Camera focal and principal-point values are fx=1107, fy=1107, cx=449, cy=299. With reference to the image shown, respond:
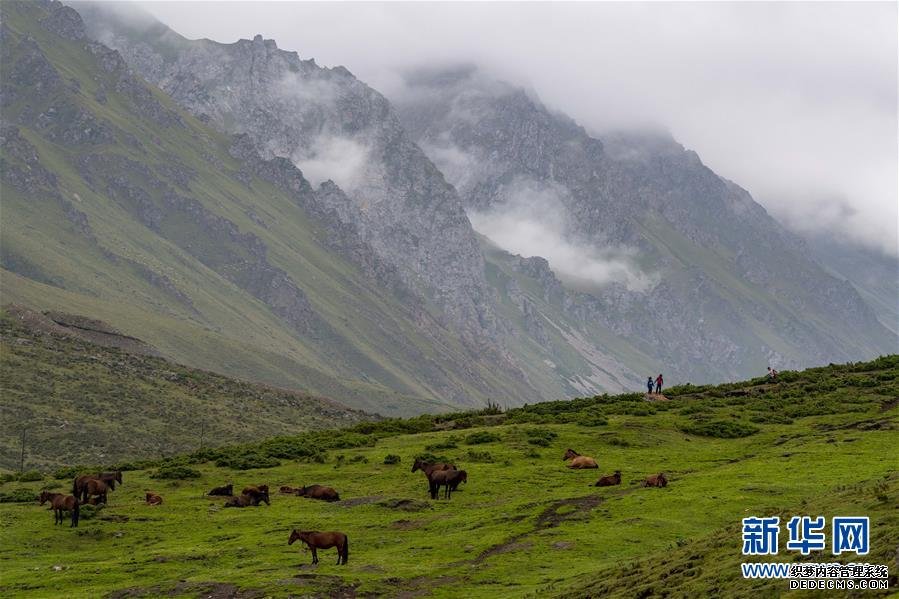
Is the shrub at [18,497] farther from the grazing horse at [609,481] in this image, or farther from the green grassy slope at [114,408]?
the green grassy slope at [114,408]

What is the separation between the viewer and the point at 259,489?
5888 cm

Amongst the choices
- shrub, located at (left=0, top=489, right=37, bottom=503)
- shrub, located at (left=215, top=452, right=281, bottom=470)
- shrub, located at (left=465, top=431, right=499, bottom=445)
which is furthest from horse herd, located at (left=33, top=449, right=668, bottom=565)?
shrub, located at (left=465, top=431, right=499, bottom=445)

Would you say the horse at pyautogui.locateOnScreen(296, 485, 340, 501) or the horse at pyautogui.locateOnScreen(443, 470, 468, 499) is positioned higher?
the horse at pyautogui.locateOnScreen(443, 470, 468, 499)

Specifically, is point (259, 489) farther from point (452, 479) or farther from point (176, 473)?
point (452, 479)

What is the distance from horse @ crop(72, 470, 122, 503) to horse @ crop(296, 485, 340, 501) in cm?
1119

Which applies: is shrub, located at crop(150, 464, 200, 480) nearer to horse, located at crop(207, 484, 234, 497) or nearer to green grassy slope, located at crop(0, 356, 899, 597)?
green grassy slope, located at crop(0, 356, 899, 597)

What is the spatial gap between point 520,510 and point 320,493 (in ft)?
42.3

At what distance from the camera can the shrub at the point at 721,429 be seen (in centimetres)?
6844

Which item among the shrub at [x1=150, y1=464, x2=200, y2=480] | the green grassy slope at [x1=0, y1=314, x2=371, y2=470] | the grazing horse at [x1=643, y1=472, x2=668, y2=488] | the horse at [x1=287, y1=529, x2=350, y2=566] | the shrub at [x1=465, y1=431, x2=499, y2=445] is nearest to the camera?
the horse at [x1=287, y1=529, x2=350, y2=566]

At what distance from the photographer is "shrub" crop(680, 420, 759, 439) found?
225ft

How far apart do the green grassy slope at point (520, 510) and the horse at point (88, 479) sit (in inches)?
59.2

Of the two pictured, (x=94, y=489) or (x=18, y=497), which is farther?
(x=18, y=497)

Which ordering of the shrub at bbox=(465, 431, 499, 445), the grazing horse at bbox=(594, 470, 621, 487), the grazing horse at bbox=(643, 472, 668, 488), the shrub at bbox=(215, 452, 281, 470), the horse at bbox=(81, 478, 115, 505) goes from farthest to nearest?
1. the shrub at bbox=(465, 431, 499, 445)
2. the shrub at bbox=(215, 452, 281, 470)
3. the horse at bbox=(81, 478, 115, 505)
4. the grazing horse at bbox=(594, 470, 621, 487)
5. the grazing horse at bbox=(643, 472, 668, 488)

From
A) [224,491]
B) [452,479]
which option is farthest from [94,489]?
[452,479]
